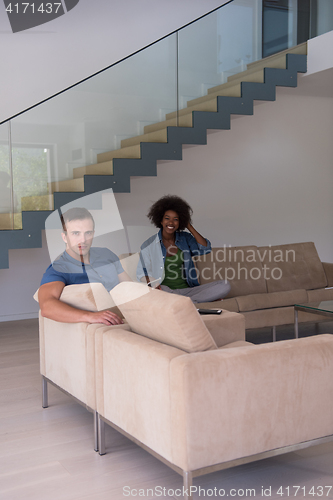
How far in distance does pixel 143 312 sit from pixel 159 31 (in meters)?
5.10

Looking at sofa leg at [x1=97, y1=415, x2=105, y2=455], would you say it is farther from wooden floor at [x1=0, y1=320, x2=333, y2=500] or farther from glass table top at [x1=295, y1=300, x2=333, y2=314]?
glass table top at [x1=295, y1=300, x2=333, y2=314]

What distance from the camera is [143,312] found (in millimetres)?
2107

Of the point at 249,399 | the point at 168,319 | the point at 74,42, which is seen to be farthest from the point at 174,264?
the point at 74,42

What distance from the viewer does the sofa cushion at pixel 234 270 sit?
468cm

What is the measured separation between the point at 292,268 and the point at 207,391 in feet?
11.2

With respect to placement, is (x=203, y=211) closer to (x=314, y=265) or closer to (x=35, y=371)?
(x=314, y=265)

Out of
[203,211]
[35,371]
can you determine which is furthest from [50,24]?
[35,371]

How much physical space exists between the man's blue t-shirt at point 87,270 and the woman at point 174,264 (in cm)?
123

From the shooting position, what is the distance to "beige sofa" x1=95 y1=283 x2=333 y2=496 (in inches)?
69.7

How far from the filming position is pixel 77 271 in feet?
9.34

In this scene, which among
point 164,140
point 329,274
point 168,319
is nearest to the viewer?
point 168,319

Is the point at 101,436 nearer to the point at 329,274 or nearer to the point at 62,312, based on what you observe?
the point at 62,312

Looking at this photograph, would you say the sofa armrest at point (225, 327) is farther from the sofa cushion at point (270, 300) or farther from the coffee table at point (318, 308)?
the sofa cushion at point (270, 300)

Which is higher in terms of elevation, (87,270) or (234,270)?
(87,270)
